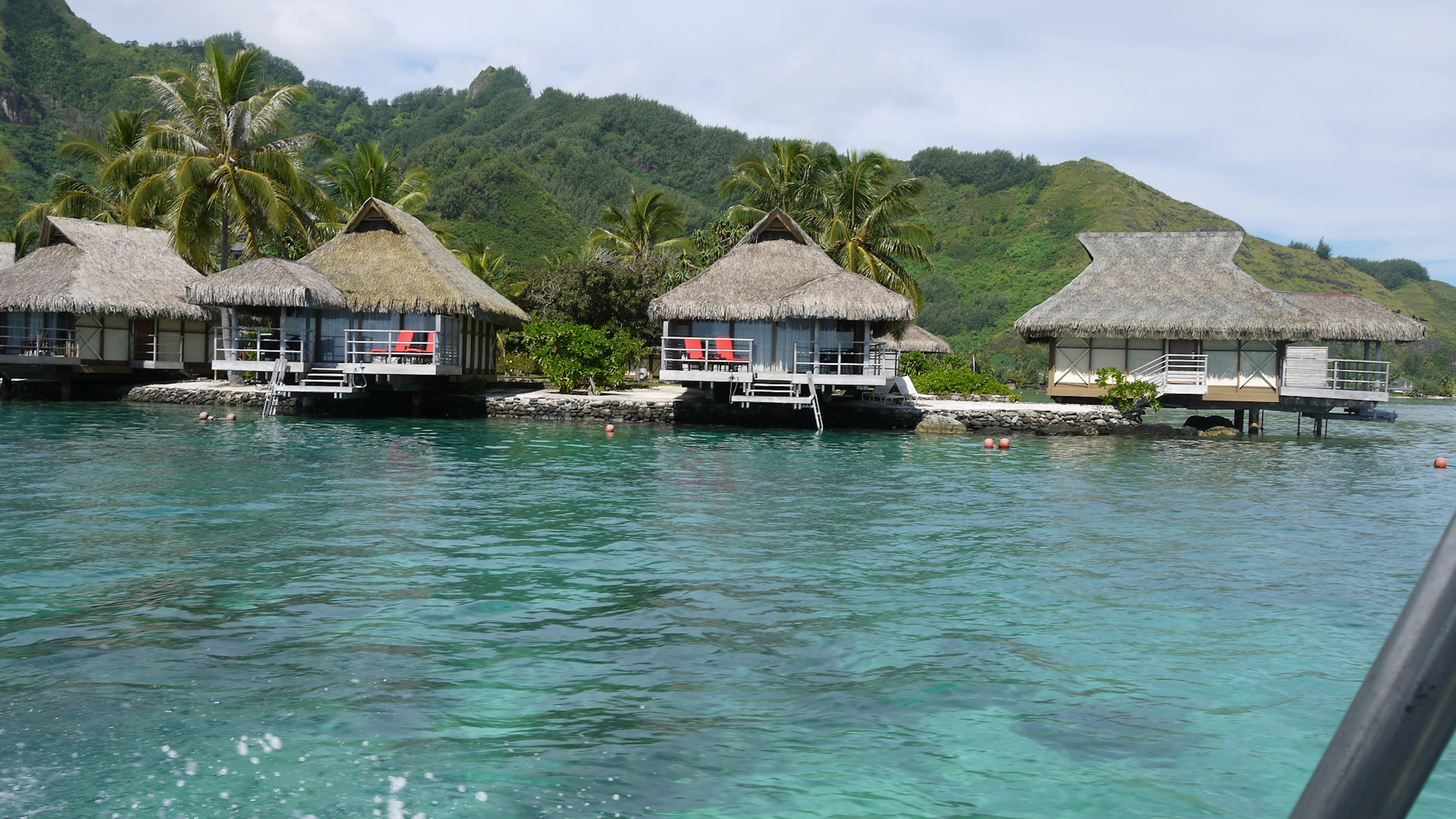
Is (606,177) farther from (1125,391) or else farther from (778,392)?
(1125,391)

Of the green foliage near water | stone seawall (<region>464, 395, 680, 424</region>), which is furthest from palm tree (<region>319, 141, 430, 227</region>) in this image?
the green foliage near water

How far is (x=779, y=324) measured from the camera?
26.0m

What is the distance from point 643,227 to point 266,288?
17.2 meters

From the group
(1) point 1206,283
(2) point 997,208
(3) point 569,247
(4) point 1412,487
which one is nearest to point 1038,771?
(4) point 1412,487

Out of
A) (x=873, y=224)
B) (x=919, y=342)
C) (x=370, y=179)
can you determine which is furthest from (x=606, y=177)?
(x=873, y=224)

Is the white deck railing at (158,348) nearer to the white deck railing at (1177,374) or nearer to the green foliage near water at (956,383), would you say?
the green foliage near water at (956,383)

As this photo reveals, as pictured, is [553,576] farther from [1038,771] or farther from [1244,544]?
[1244,544]

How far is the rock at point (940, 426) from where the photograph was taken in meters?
25.0

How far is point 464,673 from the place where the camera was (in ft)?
20.4

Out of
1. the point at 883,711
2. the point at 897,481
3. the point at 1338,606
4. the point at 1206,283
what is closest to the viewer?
the point at 883,711

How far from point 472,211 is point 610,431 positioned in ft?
144

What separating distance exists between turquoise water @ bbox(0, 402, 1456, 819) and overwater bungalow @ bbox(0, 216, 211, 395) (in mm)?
17180

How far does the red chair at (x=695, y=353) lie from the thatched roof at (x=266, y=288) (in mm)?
8530

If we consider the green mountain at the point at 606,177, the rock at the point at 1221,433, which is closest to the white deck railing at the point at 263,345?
the rock at the point at 1221,433
